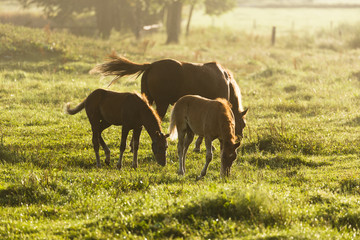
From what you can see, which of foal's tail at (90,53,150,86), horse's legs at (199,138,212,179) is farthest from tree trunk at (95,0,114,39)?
horse's legs at (199,138,212,179)

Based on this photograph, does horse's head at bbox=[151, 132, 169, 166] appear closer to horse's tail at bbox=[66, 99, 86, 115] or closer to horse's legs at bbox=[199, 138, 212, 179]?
horse's legs at bbox=[199, 138, 212, 179]

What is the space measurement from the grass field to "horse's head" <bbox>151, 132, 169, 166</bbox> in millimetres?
184

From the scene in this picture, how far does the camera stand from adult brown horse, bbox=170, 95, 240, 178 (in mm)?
8484

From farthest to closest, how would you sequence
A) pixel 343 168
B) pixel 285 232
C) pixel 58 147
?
pixel 58 147 → pixel 343 168 → pixel 285 232

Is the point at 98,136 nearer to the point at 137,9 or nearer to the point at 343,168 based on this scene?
the point at 343,168

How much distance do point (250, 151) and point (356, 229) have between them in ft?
13.9

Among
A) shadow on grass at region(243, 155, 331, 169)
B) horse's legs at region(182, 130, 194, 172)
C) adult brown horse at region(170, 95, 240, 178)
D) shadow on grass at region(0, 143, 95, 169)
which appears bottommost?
shadow on grass at region(243, 155, 331, 169)

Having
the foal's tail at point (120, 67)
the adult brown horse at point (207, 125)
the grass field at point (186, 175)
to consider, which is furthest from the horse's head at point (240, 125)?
the foal's tail at point (120, 67)

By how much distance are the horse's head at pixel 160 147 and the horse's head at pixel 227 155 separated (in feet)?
4.16

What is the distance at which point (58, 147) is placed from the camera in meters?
10.6

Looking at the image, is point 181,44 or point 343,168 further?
point 181,44

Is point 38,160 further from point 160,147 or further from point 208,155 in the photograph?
point 208,155

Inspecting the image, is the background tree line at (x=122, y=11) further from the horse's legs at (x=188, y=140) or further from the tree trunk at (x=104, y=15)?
the horse's legs at (x=188, y=140)

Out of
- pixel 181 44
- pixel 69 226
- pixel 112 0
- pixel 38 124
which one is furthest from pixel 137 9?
pixel 69 226
